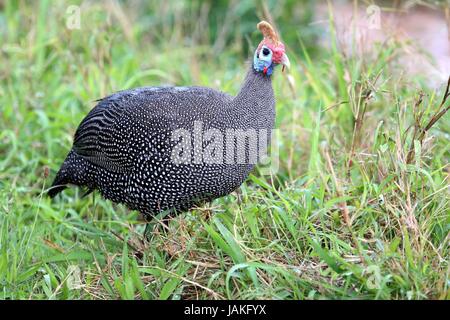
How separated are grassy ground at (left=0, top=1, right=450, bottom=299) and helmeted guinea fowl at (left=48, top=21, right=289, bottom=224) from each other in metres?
0.15

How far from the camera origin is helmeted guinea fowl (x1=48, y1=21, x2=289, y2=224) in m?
3.09

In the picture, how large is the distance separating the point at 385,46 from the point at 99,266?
2392 mm

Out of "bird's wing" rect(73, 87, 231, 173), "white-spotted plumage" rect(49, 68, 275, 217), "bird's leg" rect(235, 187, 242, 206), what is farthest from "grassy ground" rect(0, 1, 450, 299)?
"bird's wing" rect(73, 87, 231, 173)

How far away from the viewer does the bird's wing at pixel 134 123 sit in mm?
3154

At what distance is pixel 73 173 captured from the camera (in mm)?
3545

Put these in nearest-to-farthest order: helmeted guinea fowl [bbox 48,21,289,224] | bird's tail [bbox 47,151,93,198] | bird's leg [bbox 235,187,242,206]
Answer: helmeted guinea fowl [bbox 48,21,289,224]
bird's leg [bbox 235,187,242,206]
bird's tail [bbox 47,151,93,198]

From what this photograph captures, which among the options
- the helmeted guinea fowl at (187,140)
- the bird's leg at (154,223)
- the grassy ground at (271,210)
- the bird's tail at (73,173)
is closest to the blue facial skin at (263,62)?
the helmeted guinea fowl at (187,140)

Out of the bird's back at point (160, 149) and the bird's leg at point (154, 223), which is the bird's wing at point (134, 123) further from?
the bird's leg at point (154, 223)

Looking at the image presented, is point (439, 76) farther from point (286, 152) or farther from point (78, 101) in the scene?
point (78, 101)

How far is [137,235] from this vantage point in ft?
10.5

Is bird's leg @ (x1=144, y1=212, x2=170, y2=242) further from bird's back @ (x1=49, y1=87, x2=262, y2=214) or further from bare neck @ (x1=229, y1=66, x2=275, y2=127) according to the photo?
bare neck @ (x1=229, y1=66, x2=275, y2=127)

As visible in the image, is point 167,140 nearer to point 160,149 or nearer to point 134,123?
point 160,149

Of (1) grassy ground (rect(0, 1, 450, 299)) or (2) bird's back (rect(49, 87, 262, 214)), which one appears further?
(2) bird's back (rect(49, 87, 262, 214))

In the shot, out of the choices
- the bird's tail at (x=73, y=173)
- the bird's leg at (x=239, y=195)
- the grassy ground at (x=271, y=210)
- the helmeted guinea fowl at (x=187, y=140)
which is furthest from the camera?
the bird's tail at (x=73, y=173)
